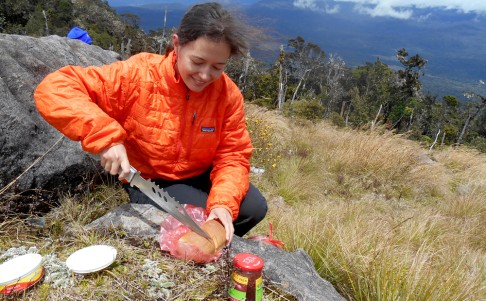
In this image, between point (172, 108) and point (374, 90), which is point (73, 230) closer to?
point (172, 108)

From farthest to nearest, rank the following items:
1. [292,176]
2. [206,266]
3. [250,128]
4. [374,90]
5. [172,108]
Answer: [374,90]
[250,128]
[292,176]
[172,108]
[206,266]

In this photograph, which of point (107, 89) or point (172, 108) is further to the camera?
point (172, 108)

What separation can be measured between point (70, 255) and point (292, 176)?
12.8ft

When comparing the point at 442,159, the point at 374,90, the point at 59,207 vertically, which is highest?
the point at 59,207

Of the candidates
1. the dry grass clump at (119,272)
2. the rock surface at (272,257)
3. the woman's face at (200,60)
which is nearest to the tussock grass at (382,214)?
the rock surface at (272,257)

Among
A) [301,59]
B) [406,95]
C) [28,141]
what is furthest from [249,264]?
[301,59]

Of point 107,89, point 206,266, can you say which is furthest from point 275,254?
point 107,89

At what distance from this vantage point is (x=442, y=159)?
356 inches

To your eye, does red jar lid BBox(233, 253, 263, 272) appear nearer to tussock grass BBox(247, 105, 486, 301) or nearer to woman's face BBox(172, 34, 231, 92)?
tussock grass BBox(247, 105, 486, 301)

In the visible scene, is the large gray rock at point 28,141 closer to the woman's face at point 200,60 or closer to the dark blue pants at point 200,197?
the dark blue pants at point 200,197

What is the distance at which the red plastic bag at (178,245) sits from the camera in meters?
1.92

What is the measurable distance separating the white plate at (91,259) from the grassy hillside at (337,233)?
6 cm

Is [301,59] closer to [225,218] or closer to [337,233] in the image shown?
[337,233]

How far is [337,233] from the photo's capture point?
2.91 m
